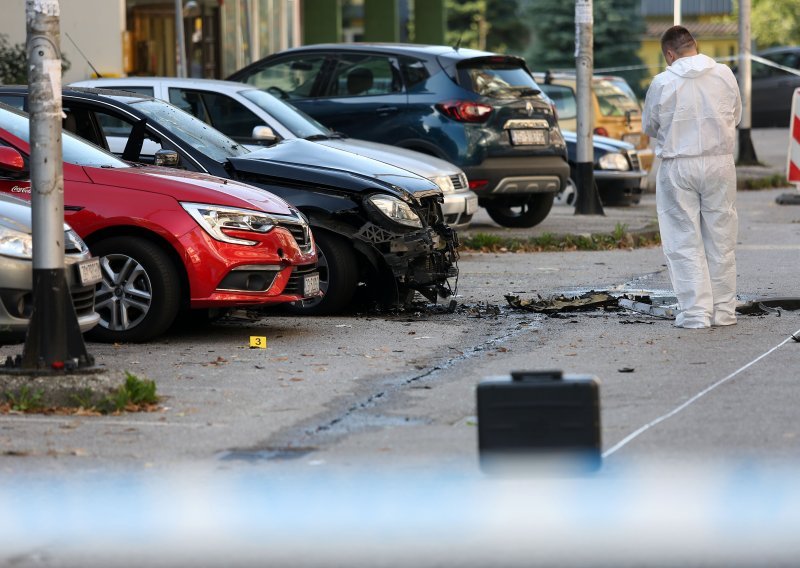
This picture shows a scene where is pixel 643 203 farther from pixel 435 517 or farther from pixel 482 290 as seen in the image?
pixel 435 517

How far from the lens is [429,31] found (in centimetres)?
4141

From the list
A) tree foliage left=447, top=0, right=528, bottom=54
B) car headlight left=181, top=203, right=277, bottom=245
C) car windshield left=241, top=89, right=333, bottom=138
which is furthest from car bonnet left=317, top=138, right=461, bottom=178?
tree foliage left=447, top=0, right=528, bottom=54

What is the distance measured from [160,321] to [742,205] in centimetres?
1396

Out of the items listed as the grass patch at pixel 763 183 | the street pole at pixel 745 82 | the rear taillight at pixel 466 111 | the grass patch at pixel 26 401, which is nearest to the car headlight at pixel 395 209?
the grass patch at pixel 26 401

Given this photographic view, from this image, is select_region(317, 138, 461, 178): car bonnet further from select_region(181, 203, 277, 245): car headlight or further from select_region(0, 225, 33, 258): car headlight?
select_region(0, 225, 33, 258): car headlight

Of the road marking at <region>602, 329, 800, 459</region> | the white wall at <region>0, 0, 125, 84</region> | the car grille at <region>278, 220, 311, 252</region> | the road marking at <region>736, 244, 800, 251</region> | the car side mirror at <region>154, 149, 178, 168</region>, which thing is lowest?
the road marking at <region>736, 244, 800, 251</region>

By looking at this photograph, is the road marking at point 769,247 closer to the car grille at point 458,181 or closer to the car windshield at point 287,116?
the car grille at point 458,181

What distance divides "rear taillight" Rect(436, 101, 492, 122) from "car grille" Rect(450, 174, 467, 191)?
1562mm

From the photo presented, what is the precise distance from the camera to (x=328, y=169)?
1138 centimetres

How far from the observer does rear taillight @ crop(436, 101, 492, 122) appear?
16422 millimetres

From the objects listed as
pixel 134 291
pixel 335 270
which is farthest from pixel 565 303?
pixel 134 291

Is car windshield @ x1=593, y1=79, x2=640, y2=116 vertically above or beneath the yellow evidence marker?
above

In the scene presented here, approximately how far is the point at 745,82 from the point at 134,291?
65.4 feet

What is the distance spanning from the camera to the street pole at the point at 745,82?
28078 mm
